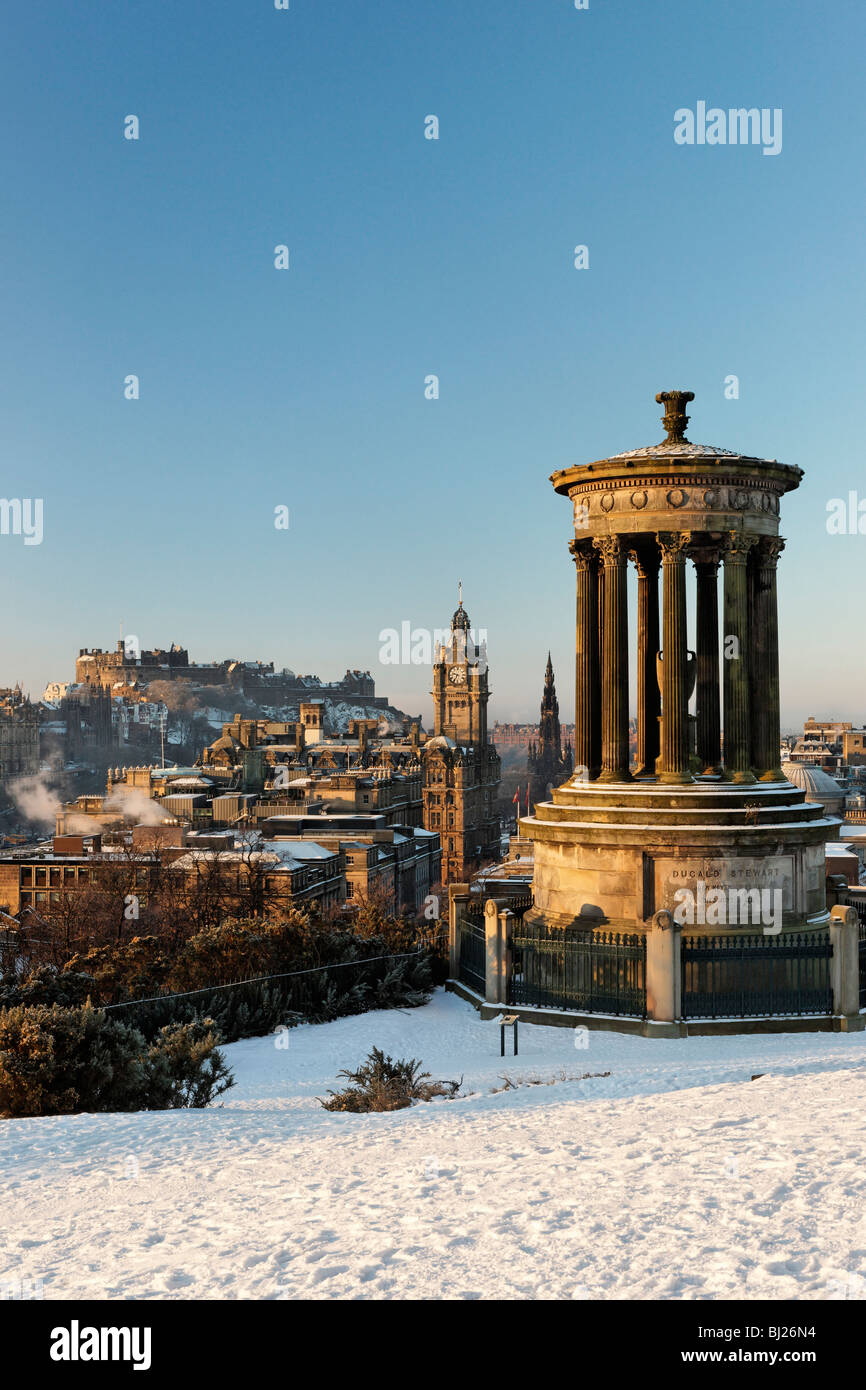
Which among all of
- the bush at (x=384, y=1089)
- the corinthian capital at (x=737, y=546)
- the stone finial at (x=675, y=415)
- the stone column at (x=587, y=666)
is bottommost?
the bush at (x=384, y=1089)

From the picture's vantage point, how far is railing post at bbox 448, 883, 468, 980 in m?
22.6

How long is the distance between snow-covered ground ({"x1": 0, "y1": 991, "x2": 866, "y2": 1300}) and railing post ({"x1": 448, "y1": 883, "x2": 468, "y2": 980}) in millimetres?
7889

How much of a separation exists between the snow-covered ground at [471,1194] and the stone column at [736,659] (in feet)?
25.5

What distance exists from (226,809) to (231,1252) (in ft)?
346

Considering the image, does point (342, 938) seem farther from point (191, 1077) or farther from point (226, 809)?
point (226, 809)

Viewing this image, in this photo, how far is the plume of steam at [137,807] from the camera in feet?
339

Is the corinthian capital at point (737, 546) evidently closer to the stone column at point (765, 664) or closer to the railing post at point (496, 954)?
the stone column at point (765, 664)

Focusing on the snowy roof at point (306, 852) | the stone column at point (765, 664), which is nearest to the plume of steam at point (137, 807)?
the snowy roof at point (306, 852)

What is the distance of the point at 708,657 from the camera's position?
24.5m

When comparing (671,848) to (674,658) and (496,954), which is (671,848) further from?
(674,658)

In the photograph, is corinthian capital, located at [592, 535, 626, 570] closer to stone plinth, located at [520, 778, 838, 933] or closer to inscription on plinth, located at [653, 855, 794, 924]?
stone plinth, located at [520, 778, 838, 933]

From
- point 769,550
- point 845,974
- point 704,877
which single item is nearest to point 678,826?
point 704,877

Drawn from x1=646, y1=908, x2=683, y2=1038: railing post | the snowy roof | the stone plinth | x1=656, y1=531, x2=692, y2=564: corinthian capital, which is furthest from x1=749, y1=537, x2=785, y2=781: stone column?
the snowy roof
